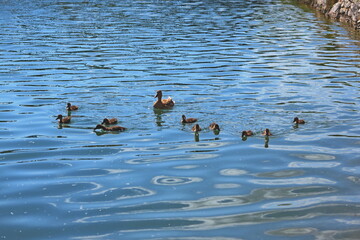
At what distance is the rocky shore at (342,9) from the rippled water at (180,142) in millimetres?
6729

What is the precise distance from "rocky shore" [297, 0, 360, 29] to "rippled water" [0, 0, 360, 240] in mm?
6729

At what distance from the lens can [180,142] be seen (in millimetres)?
16125

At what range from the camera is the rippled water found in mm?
11398

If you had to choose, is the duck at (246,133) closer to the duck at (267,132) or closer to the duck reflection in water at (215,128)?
the duck at (267,132)

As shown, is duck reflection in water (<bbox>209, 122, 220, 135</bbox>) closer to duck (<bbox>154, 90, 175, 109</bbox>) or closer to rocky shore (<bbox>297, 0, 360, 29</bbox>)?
duck (<bbox>154, 90, 175, 109</bbox>)

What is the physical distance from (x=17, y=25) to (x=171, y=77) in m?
19.2

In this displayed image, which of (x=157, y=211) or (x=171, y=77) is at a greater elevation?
(x=171, y=77)

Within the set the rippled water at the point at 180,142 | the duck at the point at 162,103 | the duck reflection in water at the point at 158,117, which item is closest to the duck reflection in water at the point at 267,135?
the rippled water at the point at 180,142

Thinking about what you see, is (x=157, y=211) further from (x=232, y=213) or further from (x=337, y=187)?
(x=337, y=187)

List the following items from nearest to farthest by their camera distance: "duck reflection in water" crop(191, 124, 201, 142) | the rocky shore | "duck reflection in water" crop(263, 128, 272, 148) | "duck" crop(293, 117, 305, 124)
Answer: "duck reflection in water" crop(263, 128, 272, 148)
"duck reflection in water" crop(191, 124, 201, 142)
"duck" crop(293, 117, 305, 124)
the rocky shore

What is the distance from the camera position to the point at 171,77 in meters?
24.4

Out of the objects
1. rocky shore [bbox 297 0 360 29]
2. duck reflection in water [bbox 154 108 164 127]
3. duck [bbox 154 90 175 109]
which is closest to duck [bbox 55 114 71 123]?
duck reflection in water [bbox 154 108 164 127]

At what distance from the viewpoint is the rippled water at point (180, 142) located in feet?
37.4

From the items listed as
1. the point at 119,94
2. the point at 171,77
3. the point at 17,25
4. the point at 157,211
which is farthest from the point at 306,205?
the point at 17,25
